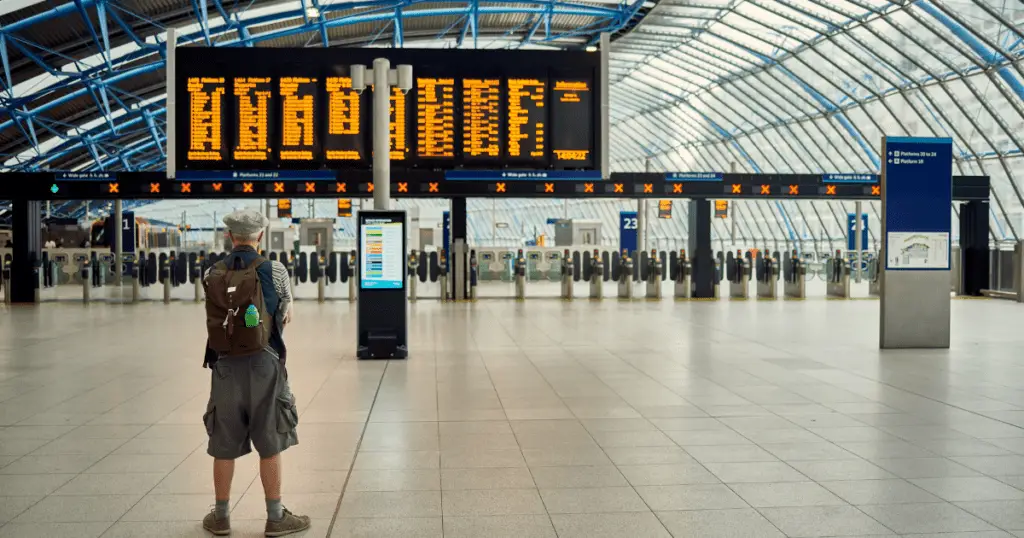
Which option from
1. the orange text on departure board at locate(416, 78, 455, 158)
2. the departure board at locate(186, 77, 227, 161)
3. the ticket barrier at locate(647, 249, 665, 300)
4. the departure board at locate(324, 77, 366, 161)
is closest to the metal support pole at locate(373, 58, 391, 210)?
the departure board at locate(324, 77, 366, 161)

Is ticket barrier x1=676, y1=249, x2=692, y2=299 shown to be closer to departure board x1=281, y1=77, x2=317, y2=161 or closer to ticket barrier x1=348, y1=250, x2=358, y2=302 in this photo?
ticket barrier x1=348, y1=250, x2=358, y2=302

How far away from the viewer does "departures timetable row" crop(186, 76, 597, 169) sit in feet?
46.4

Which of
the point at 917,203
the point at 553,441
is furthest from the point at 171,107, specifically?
the point at 917,203

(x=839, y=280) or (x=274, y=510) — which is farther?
(x=839, y=280)

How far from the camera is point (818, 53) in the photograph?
29.9 metres

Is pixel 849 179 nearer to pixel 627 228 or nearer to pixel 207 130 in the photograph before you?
pixel 627 228

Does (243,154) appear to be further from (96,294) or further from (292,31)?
(292,31)

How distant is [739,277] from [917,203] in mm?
11994

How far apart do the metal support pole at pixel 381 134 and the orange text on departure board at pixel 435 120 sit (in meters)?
2.78

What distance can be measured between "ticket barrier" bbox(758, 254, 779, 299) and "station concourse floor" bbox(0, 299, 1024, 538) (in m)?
11.0

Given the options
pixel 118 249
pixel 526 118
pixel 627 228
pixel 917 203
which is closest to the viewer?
pixel 917 203

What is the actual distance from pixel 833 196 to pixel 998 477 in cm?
1734

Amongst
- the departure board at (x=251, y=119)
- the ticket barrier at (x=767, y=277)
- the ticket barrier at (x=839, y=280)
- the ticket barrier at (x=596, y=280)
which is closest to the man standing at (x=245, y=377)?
the departure board at (x=251, y=119)

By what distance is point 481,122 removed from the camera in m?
14.6
